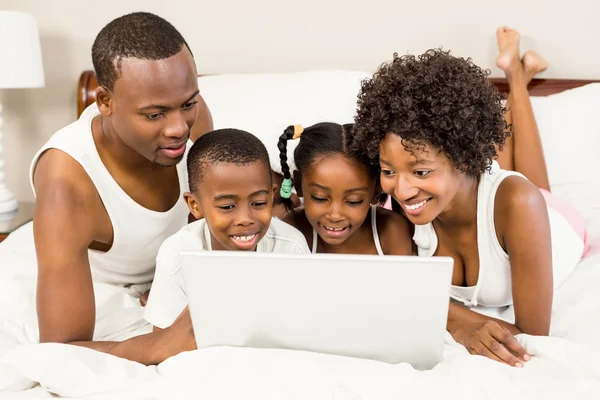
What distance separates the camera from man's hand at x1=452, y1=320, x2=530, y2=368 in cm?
99

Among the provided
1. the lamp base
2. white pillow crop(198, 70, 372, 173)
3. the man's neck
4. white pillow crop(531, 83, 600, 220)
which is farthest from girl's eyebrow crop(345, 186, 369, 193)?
the lamp base

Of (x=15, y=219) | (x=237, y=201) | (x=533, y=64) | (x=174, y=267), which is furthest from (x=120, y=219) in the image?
(x=533, y=64)

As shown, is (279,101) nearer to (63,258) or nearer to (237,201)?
(237,201)

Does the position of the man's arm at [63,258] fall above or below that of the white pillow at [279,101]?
below

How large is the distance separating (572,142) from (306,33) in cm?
108

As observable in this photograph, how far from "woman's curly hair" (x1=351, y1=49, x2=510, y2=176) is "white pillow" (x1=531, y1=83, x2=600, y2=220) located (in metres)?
0.82

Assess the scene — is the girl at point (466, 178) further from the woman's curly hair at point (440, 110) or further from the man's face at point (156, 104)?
the man's face at point (156, 104)

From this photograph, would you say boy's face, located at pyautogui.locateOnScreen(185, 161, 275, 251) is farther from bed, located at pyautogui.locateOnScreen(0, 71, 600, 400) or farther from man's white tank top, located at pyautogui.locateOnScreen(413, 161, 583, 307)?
man's white tank top, located at pyautogui.locateOnScreen(413, 161, 583, 307)

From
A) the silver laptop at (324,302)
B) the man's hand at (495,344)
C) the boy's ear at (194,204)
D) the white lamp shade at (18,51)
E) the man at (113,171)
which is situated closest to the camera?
the silver laptop at (324,302)

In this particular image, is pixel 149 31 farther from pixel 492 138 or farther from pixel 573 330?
pixel 573 330

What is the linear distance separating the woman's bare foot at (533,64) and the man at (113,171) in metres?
1.40

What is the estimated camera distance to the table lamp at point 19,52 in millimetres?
1983

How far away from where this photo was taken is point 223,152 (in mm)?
1148

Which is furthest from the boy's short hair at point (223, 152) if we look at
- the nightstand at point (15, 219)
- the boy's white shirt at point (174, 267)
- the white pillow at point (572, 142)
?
the nightstand at point (15, 219)
